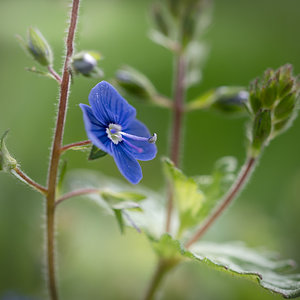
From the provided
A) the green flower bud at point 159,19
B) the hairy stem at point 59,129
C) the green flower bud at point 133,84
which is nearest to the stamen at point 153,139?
the hairy stem at point 59,129

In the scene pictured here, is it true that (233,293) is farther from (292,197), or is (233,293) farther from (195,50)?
(195,50)

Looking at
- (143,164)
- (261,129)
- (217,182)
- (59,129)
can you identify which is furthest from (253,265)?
(143,164)

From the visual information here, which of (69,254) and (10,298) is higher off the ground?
(69,254)

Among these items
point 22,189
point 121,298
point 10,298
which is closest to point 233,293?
point 121,298

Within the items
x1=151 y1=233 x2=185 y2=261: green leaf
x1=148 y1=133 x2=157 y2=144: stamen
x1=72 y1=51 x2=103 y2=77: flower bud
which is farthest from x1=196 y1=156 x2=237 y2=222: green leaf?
x1=72 y1=51 x2=103 y2=77: flower bud

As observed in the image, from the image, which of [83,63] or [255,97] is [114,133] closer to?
[83,63]

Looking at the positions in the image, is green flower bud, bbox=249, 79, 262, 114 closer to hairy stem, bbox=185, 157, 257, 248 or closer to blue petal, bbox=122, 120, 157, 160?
hairy stem, bbox=185, 157, 257, 248

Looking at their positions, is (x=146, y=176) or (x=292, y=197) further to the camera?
(x=146, y=176)

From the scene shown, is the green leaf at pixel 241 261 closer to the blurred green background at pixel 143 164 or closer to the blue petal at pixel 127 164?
the blue petal at pixel 127 164
